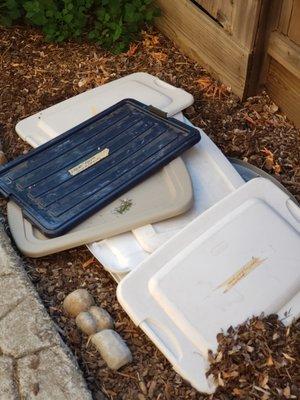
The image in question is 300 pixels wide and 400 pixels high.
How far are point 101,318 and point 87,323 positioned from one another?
6cm

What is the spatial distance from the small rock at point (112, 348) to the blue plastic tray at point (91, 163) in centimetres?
50

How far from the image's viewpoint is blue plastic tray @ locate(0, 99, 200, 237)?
2896 mm

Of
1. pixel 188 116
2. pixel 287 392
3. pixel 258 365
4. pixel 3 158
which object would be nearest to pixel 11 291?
Result: pixel 3 158

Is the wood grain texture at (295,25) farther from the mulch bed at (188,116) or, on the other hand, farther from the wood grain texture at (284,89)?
the mulch bed at (188,116)

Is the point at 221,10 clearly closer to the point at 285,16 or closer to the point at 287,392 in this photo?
the point at 285,16

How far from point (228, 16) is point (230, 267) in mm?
1508

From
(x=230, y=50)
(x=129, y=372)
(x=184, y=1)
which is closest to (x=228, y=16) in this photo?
(x=230, y=50)

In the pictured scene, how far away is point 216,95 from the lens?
369 centimetres

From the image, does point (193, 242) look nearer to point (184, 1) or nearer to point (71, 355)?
point (71, 355)

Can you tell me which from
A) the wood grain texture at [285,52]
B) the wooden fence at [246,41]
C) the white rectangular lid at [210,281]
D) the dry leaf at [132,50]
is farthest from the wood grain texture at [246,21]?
the white rectangular lid at [210,281]

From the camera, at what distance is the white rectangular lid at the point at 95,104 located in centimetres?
332

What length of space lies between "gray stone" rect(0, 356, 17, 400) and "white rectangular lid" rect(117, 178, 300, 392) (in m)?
0.46

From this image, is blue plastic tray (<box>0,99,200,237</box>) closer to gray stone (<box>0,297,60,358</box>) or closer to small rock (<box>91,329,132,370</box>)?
gray stone (<box>0,297,60,358</box>)

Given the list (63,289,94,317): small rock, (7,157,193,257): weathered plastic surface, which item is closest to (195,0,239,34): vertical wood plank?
(7,157,193,257): weathered plastic surface
